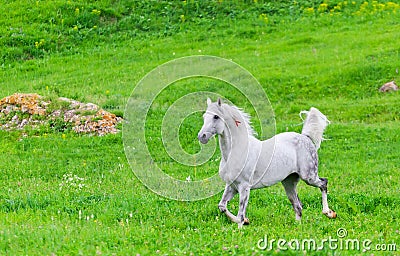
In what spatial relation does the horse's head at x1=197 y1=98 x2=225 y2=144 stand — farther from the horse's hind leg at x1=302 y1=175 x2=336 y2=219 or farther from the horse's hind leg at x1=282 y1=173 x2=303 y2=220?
the horse's hind leg at x1=302 y1=175 x2=336 y2=219

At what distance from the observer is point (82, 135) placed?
66.6 feet

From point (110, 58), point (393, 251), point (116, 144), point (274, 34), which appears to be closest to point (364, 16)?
point (274, 34)

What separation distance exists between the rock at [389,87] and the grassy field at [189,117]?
1.03 ft

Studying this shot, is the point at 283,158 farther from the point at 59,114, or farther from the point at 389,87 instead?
the point at 389,87

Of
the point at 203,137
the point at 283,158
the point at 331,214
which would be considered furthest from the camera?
the point at 331,214

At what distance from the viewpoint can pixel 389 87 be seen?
1017 inches

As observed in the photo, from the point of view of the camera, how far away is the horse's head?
10.1 meters

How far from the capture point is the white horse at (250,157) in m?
10.5

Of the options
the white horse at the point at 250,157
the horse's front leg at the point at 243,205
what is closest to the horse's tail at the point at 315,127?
the white horse at the point at 250,157

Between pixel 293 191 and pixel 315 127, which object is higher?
pixel 315 127

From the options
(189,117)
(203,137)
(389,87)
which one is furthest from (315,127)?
(389,87)

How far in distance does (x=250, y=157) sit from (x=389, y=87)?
16515 millimetres

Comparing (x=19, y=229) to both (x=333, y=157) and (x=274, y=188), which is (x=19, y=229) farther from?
(x=333, y=157)

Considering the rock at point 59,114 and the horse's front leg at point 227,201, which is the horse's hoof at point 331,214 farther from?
the rock at point 59,114
